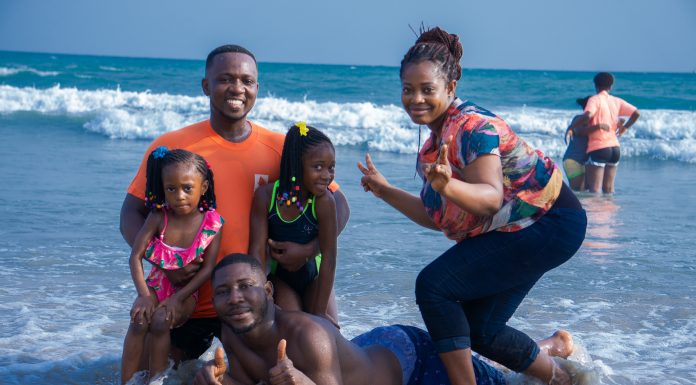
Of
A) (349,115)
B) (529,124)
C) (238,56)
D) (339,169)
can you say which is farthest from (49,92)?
(238,56)

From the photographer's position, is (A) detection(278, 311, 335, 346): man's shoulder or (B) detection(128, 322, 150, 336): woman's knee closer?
(A) detection(278, 311, 335, 346): man's shoulder

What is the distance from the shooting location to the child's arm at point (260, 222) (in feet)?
13.0

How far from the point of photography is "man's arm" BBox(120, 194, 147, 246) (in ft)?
13.1

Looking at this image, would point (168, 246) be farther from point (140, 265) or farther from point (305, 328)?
point (305, 328)

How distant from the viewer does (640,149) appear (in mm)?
16812

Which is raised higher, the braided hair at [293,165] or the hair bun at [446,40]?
the hair bun at [446,40]

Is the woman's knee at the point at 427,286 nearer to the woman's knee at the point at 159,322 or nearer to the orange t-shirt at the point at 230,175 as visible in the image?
the orange t-shirt at the point at 230,175

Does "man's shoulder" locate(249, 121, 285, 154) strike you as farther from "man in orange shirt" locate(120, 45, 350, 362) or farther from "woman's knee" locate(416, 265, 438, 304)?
"woman's knee" locate(416, 265, 438, 304)

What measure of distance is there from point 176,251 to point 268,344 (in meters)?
0.62

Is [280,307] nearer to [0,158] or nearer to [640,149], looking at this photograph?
[0,158]

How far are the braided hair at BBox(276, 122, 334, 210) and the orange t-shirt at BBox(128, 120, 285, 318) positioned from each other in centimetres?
13

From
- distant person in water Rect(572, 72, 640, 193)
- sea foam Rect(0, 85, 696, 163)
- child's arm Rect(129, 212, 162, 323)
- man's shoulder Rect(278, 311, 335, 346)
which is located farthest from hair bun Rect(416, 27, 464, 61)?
sea foam Rect(0, 85, 696, 163)

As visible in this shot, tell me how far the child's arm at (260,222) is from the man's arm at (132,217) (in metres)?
0.54

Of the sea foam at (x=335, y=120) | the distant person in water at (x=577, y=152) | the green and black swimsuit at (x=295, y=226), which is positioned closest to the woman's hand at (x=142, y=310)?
the green and black swimsuit at (x=295, y=226)
